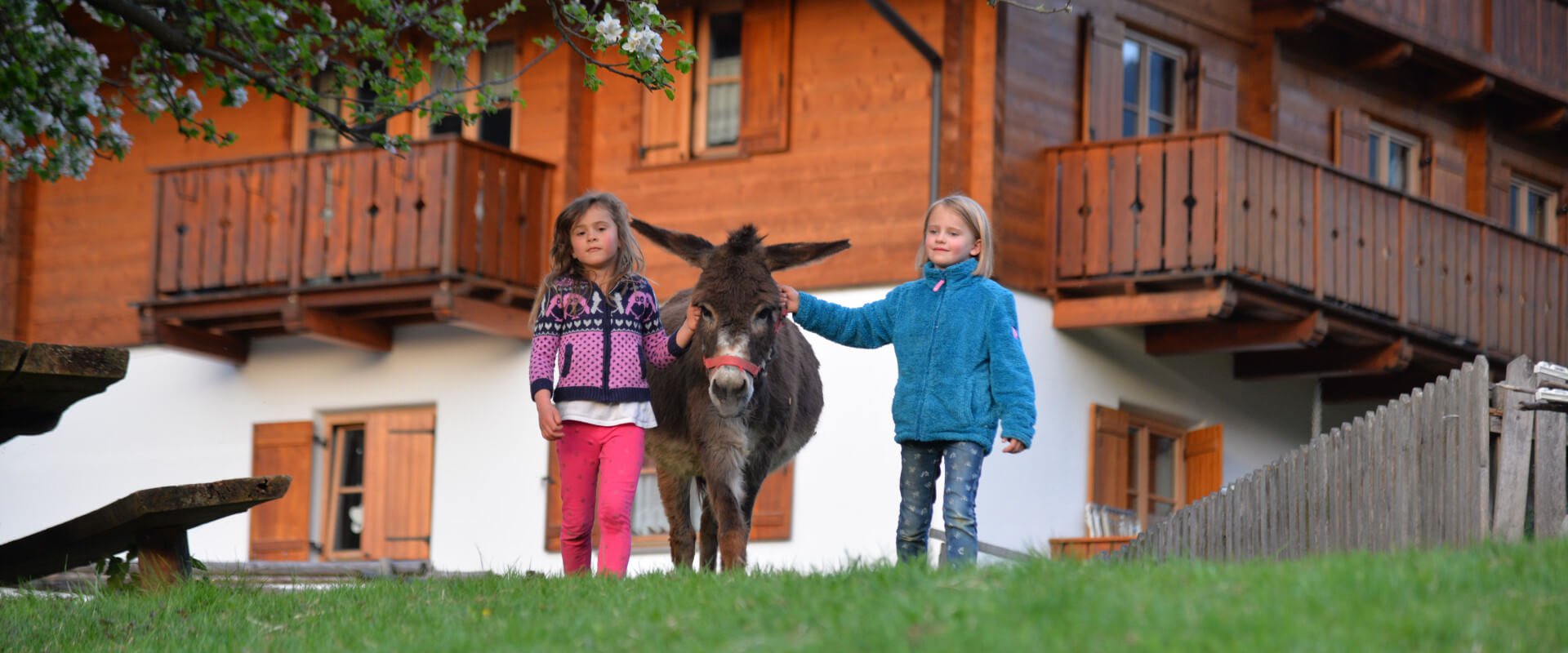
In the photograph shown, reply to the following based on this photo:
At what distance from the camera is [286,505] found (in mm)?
20250

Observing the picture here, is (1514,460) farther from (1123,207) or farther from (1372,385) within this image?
(1372,385)

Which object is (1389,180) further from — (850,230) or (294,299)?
(294,299)

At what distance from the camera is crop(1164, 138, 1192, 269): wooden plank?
57.0 feet

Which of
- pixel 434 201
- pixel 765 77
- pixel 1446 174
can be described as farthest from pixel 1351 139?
pixel 434 201

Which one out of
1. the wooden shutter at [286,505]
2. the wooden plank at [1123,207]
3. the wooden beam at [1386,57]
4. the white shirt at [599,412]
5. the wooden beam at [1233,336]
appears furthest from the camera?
the wooden beam at [1386,57]

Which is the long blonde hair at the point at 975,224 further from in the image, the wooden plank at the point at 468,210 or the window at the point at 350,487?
the window at the point at 350,487

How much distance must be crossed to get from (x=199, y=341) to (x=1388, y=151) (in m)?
12.2

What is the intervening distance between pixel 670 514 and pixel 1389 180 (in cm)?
1360

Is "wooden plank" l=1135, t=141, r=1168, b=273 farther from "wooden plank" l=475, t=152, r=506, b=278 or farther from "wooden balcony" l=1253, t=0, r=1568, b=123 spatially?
"wooden plank" l=475, t=152, r=506, b=278

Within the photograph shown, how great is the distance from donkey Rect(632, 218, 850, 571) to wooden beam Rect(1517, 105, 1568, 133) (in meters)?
14.4

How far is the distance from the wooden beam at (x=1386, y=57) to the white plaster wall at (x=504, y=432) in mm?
3297

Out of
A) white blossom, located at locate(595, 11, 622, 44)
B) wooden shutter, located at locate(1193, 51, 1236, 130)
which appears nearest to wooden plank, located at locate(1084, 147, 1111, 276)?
wooden shutter, located at locate(1193, 51, 1236, 130)

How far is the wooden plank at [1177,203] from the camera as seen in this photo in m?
17.4

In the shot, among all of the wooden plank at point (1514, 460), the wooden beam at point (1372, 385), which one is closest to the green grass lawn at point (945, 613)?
the wooden plank at point (1514, 460)
